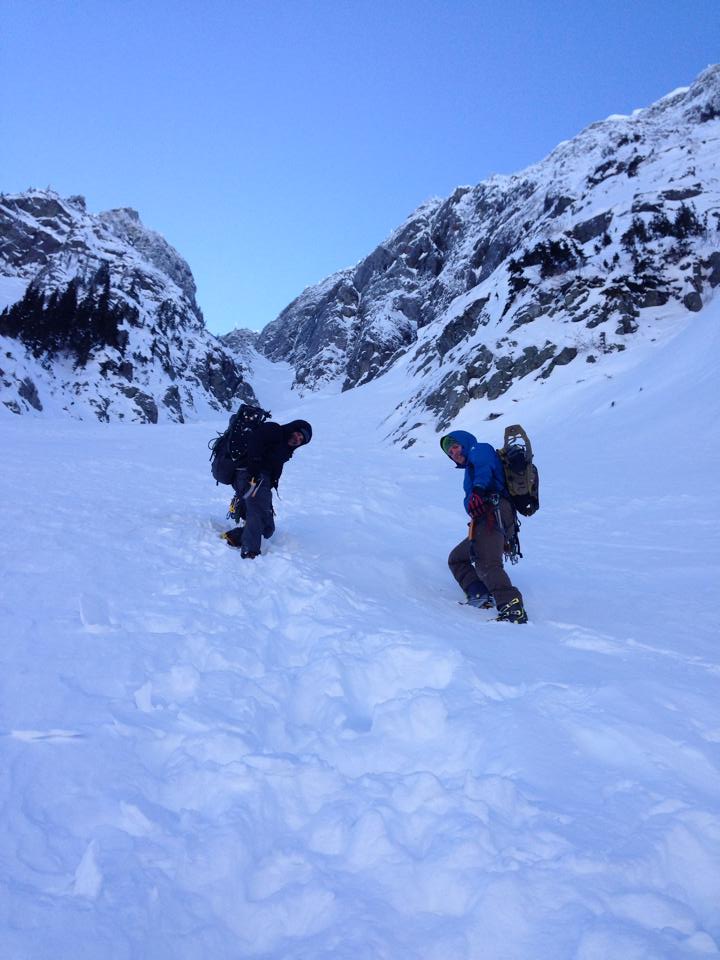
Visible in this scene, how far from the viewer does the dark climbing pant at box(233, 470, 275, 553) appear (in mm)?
6031

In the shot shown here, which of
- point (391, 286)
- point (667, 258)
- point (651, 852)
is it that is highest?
point (391, 286)

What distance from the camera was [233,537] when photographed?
6445 millimetres

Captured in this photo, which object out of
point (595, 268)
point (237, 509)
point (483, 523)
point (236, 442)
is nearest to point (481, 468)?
point (483, 523)

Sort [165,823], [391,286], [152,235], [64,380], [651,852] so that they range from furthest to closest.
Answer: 1. [152,235]
2. [391,286]
3. [64,380]
4. [165,823]
5. [651,852]

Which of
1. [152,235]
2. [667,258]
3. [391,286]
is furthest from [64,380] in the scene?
[152,235]

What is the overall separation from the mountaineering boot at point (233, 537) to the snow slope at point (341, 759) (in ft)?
0.60

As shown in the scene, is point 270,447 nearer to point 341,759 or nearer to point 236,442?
point 236,442

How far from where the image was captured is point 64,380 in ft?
147

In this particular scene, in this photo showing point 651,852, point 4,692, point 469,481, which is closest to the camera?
point 651,852

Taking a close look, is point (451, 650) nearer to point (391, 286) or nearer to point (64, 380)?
point (64, 380)

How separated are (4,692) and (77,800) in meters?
1.00

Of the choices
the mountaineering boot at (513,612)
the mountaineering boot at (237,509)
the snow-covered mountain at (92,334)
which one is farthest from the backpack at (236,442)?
the snow-covered mountain at (92,334)

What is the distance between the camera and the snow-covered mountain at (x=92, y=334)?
4366 centimetres

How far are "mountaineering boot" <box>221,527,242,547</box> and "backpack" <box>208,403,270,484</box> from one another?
70cm
